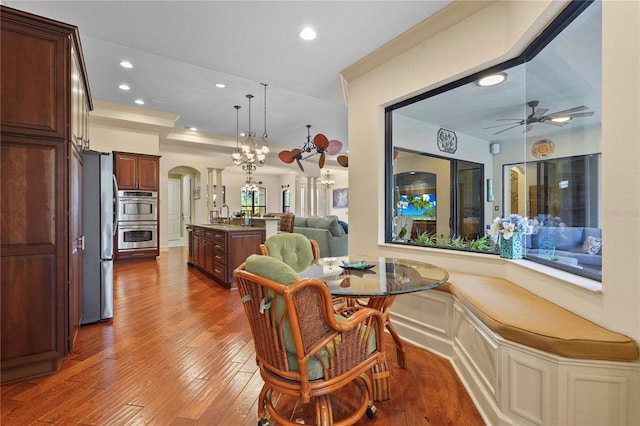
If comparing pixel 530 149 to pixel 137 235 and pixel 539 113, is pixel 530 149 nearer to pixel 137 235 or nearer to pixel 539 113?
pixel 539 113

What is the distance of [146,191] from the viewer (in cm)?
672

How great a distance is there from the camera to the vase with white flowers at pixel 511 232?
2.28 m

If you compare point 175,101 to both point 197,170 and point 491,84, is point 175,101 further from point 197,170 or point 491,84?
point 491,84

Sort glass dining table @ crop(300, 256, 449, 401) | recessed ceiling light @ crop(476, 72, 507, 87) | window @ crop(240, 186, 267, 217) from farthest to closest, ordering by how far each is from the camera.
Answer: window @ crop(240, 186, 267, 217)
recessed ceiling light @ crop(476, 72, 507, 87)
glass dining table @ crop(300, 256, 449, 401)

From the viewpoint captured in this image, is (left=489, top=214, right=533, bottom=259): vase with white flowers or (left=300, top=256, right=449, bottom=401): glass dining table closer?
(left=300, top=256, right=449, bottom=401): glass dining table

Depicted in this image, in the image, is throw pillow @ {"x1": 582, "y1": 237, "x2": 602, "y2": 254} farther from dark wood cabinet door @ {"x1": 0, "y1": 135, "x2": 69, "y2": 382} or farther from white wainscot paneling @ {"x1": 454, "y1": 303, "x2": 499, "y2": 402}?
dark wood cabinet door @ {"x1": 0, "y1": 135, "x2": 69, "y2": 382}

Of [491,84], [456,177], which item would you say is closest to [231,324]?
[491,84]

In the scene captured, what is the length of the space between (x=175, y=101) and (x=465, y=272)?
5.55 m

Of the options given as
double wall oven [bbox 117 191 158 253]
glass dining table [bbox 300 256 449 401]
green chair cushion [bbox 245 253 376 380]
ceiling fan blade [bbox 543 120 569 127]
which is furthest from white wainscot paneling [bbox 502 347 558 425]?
double wall oven [bbox 117 191 158 253]

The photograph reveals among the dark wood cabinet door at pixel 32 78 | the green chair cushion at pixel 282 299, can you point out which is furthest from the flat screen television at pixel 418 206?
the dark wood cabinet door at pixel 32 78

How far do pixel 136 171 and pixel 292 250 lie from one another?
18.9 feet

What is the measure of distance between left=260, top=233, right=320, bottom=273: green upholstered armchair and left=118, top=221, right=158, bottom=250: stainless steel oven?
5460mm

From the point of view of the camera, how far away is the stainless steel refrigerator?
9.57ft

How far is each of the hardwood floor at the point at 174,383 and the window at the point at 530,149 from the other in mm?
1173
